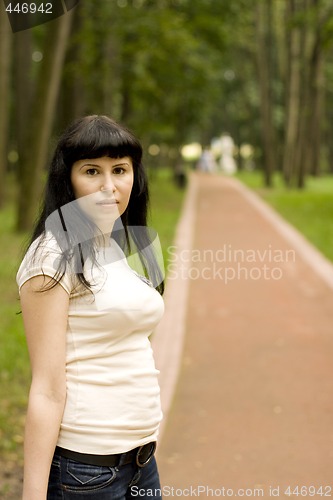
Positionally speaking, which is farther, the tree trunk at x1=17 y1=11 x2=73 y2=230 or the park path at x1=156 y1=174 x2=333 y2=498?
the tree trunk at x1=17 y1=11 x2=73 y2=230

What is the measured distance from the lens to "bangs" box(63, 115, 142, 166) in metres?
2.19

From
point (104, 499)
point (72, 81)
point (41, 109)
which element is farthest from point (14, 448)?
point (72, 81)

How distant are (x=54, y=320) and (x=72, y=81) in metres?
19.0

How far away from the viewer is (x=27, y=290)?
207 centimetres

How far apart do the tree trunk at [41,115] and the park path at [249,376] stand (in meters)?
3.11

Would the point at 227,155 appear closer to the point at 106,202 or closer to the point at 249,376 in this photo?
the point at 249,376

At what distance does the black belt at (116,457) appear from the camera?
2.16 m

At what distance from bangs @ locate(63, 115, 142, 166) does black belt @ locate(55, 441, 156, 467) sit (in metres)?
0.82

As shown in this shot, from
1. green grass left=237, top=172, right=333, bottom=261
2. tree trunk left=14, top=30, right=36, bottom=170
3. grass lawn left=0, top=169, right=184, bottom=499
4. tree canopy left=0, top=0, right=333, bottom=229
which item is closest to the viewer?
grass lawn left=0, top=169, right=184, bottom=499

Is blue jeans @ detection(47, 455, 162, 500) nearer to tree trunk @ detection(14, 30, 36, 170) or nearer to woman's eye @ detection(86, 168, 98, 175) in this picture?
woman's eye @ detection(86, 168, 98, 175)

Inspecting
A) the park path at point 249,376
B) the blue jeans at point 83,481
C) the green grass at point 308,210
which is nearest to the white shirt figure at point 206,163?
the green grass at point 308,210

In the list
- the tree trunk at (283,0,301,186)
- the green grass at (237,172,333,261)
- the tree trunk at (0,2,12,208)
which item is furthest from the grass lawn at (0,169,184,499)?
the tree trunk at (283,0,301,186)

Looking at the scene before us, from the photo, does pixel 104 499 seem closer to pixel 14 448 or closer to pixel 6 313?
pixel 14 448
